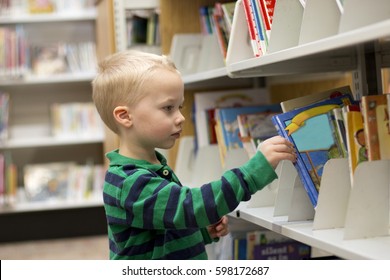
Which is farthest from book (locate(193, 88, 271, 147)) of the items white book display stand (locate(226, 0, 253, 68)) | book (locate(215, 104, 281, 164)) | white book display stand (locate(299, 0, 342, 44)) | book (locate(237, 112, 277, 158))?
white book display stand (locate(299, 0, 342, 44))

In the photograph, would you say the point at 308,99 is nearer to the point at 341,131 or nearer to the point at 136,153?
the point at 341,131

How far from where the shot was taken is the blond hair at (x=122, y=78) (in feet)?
5.36

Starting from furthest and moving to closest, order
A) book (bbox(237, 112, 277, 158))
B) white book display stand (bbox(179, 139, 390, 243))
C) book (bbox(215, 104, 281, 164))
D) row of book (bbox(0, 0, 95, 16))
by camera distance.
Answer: row of book (bbox(0, 0, 95, 16)) → book (bbox(215, 104, 281, 164)) → book (bbox(237, 112, 277, 158)) → white book display stand (bbox(179, 139, 390, 243))

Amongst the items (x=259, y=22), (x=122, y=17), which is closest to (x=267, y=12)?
(x=259, y=22)

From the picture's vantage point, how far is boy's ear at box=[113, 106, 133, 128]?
1.66 meters

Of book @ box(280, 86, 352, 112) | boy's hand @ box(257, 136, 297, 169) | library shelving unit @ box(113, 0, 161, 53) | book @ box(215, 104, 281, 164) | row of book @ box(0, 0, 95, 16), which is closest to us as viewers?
boy's hand @ box(257, 136, 297, 169)

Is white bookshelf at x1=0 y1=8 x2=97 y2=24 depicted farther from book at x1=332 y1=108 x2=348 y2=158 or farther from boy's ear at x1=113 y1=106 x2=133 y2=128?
book at x1=332 y1=108 x2=348 y2=158

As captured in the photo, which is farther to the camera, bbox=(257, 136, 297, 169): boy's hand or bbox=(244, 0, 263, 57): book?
bbox=(244, 0, 263, 57): book

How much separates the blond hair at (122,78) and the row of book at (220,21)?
1.96ft

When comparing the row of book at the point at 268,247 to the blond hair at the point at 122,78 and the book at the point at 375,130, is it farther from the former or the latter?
the book at the point at 375,130

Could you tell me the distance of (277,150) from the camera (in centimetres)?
147

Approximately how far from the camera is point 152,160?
1.74m

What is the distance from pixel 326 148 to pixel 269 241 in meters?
0.74
